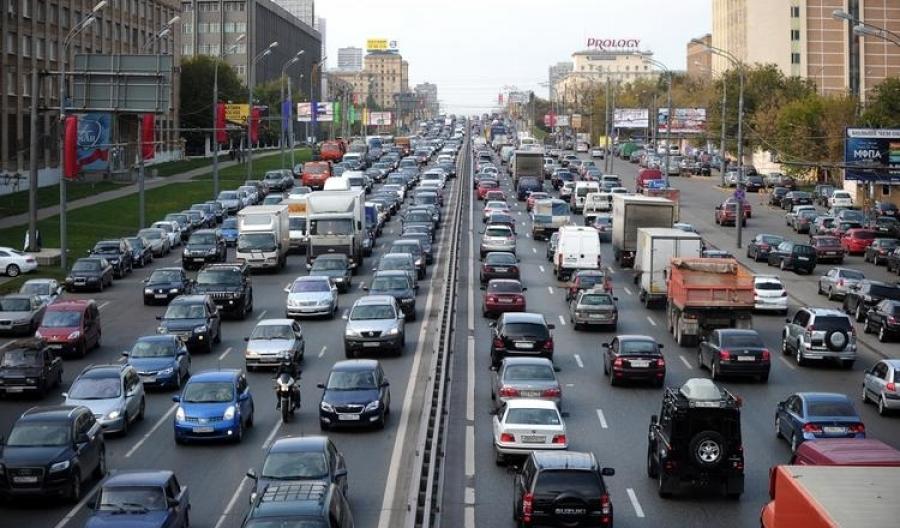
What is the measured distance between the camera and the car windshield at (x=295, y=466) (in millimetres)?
23094

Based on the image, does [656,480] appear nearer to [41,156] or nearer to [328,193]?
[328,193]

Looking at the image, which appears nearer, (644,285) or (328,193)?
(644,285)

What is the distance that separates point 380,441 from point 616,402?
7.08 m

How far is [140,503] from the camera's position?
21719 millimetres

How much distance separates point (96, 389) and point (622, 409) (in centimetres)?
1178

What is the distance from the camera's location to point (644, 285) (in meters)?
50.3

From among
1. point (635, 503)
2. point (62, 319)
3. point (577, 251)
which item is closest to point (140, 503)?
point (635, 503)

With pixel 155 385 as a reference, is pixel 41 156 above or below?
above

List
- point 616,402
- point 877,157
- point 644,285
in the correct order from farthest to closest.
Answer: point 877,157 → point 644,285 → point 616,402

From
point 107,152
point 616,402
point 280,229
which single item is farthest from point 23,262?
point 107,152

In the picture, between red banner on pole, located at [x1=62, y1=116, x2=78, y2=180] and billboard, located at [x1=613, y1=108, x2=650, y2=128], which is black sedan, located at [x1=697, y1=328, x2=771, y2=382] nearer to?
red banner on pole, located at [x1=62, y1=116, x2=78, y2=180]

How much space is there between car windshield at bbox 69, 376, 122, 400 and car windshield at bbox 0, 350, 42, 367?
426 centimetres

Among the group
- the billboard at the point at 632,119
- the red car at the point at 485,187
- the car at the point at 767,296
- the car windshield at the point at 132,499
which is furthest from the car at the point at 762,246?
the billboard at the point at 632,119

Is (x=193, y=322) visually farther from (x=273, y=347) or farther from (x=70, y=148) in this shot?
(x=70, y=148)
